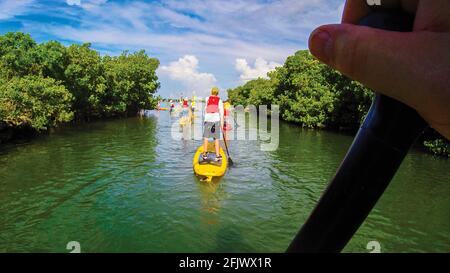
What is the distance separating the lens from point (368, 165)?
881 millimetres

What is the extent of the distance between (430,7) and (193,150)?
56.8 feet

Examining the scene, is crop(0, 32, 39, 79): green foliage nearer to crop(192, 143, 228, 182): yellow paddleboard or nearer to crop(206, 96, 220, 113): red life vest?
crop(206, 96, 220, 113): red life vest

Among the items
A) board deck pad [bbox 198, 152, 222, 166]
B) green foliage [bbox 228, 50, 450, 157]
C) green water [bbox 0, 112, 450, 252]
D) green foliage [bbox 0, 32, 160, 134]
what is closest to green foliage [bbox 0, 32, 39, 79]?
green foliage [bbox 0, 32, 160, 134]

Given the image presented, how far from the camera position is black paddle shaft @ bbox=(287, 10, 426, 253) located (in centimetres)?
Result: 85

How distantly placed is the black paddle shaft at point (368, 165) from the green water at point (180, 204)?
250 inches

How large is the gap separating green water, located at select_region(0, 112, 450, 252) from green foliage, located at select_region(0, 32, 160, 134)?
121 inches

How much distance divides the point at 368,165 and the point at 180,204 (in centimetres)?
895

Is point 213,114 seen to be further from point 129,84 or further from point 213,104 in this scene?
point 129,84

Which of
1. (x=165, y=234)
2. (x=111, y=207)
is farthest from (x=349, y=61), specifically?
(x=111, y=207)

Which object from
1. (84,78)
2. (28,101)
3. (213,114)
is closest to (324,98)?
(84,78)

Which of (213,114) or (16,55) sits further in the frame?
(16,55)

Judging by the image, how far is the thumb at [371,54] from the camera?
2.68ft

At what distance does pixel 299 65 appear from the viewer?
4344cm

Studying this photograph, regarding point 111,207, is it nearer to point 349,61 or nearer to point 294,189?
point 294,189
